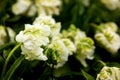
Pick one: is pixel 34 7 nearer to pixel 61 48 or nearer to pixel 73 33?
pixel 73 33

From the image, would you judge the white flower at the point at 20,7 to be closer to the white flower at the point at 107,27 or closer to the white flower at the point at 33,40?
the white flower at the point at 107,27

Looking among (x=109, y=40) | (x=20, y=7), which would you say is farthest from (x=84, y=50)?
(x=20, y=7)

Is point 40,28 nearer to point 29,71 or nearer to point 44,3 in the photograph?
point 29,71

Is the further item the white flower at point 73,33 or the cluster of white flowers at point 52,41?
the white flower at point 73,33

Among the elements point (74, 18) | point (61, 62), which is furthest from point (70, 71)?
point (74, 18)

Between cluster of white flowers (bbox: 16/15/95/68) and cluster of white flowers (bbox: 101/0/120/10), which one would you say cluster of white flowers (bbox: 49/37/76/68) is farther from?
cluster of white flowers (bbox: 101/0/120/10)

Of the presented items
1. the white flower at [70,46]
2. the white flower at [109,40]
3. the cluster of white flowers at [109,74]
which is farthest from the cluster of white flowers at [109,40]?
the cluster of white flowers at [109,74]

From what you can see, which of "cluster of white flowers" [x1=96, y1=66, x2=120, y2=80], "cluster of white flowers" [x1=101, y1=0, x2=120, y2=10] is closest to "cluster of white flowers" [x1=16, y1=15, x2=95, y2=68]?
"cluster of white flowers" [x1=96, y1=66, x2=120, y2=80]
